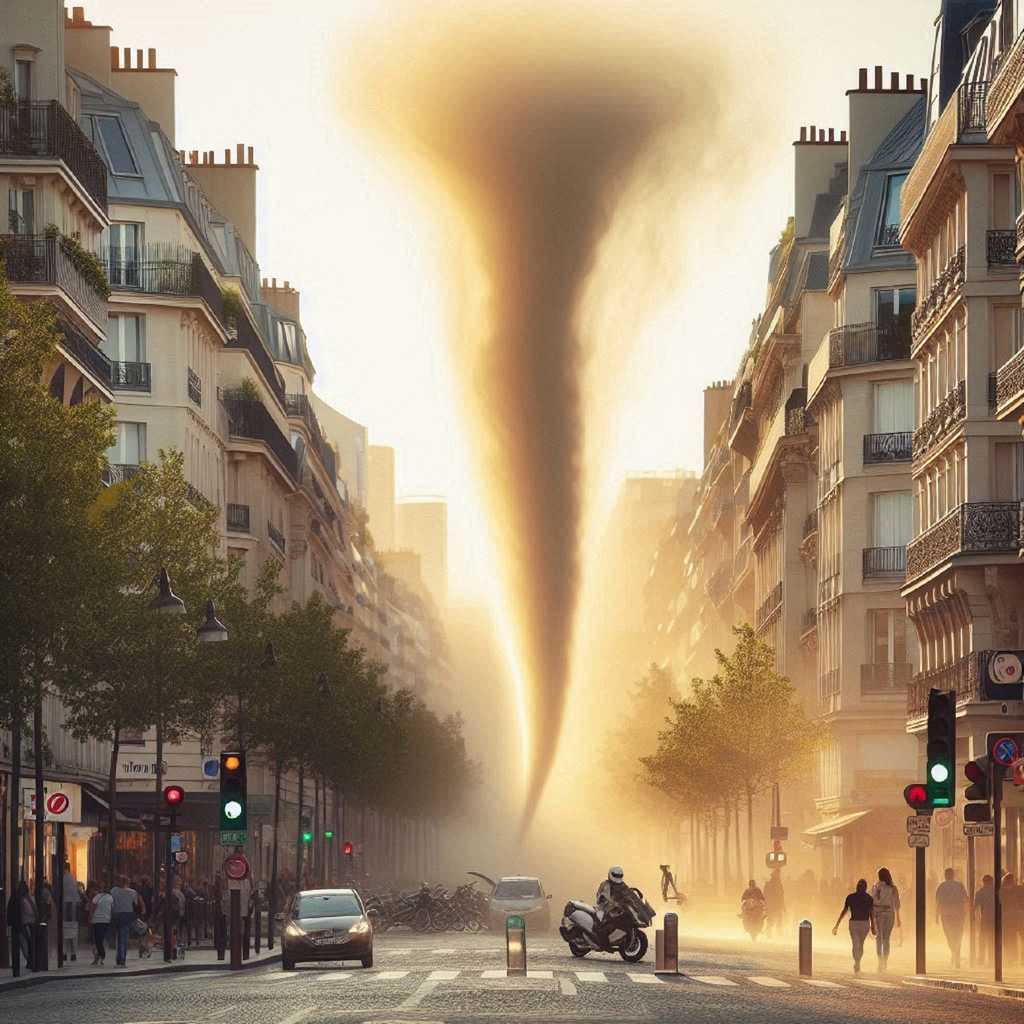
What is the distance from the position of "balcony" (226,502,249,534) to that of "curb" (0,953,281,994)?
163ft

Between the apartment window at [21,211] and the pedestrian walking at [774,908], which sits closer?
the apartment window at [21,211]

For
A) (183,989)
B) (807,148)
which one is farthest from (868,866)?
(183,989)

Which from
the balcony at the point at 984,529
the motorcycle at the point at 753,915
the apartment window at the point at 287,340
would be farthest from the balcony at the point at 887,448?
Answer: the apartment window at the point at 287,340

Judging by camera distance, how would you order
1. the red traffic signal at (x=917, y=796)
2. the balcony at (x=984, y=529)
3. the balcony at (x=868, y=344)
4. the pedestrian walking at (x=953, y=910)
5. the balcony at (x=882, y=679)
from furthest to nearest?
the balcony at (x=868, y=344) < the balcony at (x=882, y=679) < the balcony at (x=984, y=529) < the pedestrian walking at (x=953, y=910) < the red traffic signal at (x=917, y=796)

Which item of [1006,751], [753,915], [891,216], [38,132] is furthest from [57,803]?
[891,216]

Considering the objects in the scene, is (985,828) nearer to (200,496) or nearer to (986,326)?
(986,326)

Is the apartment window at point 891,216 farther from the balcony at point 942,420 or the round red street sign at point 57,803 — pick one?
the round red street sign at point 57,803

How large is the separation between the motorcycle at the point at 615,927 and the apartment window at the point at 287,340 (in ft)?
260

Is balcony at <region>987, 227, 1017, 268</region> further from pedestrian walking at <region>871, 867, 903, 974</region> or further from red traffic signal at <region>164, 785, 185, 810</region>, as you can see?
red traffic signal at <region>164, 785, 185, 810</region>

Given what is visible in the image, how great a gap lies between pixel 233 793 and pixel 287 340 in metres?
85.6

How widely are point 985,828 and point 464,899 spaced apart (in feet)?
147

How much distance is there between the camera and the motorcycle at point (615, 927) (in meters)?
49.8

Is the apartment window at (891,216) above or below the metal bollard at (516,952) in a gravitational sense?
above

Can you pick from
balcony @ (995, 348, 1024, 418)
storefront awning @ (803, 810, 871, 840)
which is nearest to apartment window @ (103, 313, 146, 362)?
storefront awning @ (803, 810, 871, 840)
